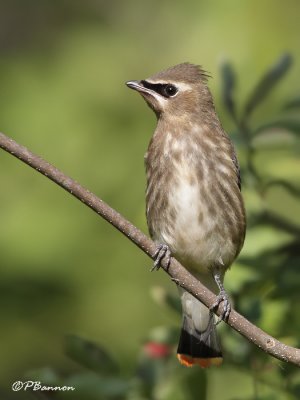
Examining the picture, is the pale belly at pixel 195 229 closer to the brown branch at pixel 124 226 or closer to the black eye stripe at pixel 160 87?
the black eye stripe at pixel 160 87

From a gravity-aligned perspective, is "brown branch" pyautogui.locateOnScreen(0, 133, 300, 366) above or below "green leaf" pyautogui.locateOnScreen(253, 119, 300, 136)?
below

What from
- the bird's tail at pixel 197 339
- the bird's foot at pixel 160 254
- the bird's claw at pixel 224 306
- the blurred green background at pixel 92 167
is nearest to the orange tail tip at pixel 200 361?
the bird's tail at pixel 197 339

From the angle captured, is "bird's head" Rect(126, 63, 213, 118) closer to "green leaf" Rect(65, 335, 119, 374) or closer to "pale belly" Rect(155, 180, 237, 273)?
"pale belly" Rect(155, 180, 237, 273)

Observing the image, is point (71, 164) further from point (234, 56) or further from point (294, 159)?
point (294, 159)

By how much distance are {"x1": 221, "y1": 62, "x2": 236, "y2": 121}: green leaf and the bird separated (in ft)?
1.26

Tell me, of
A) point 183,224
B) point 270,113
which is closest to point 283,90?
point 270,113

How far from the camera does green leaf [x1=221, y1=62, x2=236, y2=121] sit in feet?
18.7

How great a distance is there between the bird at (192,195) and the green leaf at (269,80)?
1.20 ft

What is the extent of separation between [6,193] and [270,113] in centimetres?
202

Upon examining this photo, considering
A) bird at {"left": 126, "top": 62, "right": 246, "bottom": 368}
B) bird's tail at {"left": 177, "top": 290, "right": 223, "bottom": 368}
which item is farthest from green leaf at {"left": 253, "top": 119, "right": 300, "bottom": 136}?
bird's tail at {"left": 177, "top": 290, "right": 223, "bottom": 368}

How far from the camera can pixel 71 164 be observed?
7617mm

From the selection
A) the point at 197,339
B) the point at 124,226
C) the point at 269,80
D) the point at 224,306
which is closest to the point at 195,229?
the point at 197,339

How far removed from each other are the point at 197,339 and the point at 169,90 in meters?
1.52

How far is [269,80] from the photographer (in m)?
5.66
